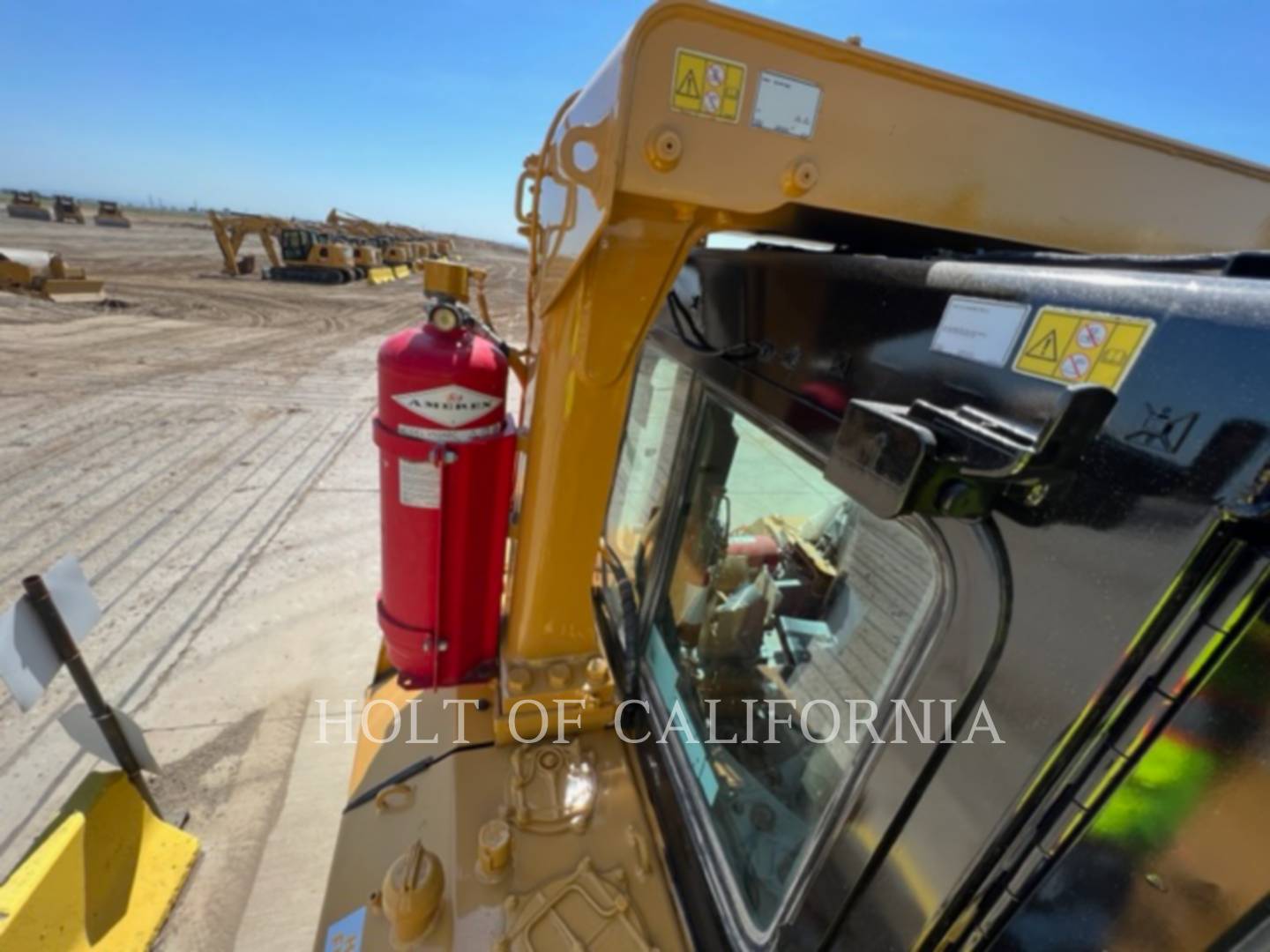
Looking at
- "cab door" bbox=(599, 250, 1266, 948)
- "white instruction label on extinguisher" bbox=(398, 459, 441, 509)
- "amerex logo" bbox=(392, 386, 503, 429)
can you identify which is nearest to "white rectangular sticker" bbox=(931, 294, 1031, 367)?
"cab door" bbox=(599, 250, 1266, 948)

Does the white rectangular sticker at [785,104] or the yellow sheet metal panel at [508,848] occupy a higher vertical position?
the white rectangular sticker at [785,104]

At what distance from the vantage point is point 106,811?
6.91 feet

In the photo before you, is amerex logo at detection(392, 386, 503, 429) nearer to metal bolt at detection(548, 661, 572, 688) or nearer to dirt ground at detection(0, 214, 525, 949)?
metal bolt at detection(548, 661, 572, 688)

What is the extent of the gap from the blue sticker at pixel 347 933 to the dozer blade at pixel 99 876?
980 mm

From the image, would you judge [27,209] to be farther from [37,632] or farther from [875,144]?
[875,144]

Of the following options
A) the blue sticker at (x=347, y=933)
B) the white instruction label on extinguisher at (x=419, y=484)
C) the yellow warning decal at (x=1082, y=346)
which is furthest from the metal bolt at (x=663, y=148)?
the blue sticker at (x=347, y=933)

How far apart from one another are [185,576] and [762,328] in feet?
15.7

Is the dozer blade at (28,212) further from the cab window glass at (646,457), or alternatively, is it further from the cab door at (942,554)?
the cab door at (942,554)

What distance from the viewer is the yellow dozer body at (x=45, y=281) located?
1336 centimetres

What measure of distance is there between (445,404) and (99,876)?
2.18 meters

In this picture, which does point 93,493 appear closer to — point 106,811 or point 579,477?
point 106,811

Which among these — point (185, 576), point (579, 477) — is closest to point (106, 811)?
point (579, 477)

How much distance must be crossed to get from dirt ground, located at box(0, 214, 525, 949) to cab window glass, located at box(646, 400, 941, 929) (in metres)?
1.93

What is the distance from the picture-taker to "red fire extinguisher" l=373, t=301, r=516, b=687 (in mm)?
1589
